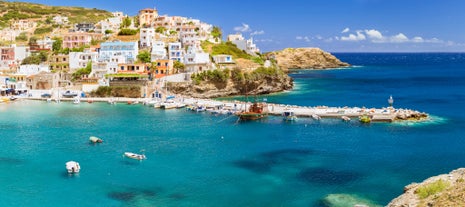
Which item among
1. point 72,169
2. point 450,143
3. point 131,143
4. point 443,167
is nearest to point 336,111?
point 450,143

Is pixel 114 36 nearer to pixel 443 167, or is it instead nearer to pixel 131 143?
pixel 131 143

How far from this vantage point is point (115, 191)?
28406 mm

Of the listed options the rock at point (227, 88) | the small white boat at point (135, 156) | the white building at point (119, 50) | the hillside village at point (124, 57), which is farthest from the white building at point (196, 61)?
the small white boat at point (135, 156)

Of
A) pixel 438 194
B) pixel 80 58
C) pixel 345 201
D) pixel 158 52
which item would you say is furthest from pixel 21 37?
pixel 438 194

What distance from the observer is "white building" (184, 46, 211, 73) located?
3044 inches

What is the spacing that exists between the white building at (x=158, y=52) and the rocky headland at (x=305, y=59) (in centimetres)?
8838

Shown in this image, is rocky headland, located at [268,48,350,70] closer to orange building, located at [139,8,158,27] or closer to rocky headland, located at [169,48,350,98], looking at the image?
orange building, located at [139,8,158,27]

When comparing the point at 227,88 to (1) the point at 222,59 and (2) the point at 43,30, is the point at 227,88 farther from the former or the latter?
(2) the point at 43,30

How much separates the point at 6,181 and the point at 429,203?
26.8 meters

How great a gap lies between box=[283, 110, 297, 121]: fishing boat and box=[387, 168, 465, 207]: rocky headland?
2966 cm

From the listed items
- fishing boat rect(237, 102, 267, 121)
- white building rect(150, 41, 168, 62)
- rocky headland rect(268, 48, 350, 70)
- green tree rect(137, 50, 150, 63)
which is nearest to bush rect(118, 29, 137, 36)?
white building rect(150, 41, 168, 62)

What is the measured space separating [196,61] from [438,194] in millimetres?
61630

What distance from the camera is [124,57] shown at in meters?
78.9

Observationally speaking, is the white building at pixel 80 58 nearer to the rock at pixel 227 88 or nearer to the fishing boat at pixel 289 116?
the rock at pixel 227 88
